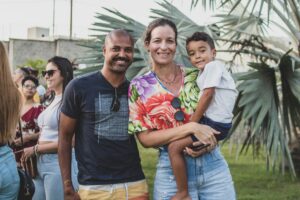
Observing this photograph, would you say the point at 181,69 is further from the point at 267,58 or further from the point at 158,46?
the point at 267,58

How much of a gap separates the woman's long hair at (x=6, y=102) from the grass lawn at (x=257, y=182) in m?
5.32

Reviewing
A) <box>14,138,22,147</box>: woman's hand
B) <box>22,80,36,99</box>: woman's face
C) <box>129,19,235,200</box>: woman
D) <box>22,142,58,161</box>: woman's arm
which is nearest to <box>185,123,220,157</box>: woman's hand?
<box>129,19,235,200</box>: woman

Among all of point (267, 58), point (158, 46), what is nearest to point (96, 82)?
point (158, 46)

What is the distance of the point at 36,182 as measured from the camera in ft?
14.8

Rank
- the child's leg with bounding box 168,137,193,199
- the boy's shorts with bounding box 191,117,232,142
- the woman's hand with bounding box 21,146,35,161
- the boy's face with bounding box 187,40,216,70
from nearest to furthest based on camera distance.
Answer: the child's leg with bounding box 168,137,193,199 → the boy's shorts with bounding box 191,117,232,142 → the boy's face with bounding box 187,40,216,70 → the woman's hand with bounding box 21,146,35,161

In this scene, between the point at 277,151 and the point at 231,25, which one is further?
the point at 231,25

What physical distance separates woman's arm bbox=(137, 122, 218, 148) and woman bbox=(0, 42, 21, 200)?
0.74 metres

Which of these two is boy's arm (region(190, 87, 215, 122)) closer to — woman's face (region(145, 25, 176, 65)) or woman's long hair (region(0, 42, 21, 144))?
woman's face (region(145, 25, 176, 65))

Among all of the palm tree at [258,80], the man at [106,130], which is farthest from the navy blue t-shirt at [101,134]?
the palm tree at [258,80]

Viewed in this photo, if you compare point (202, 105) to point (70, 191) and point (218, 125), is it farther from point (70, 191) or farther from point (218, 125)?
point (70, 191)

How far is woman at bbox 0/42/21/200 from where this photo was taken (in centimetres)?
316

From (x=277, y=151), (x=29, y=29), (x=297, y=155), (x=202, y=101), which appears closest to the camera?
(x=202, y=101)

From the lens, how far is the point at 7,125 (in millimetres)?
3186

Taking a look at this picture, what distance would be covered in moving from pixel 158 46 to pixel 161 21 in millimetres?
145
